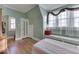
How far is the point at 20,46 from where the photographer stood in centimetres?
151

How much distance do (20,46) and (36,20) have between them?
0.50 m

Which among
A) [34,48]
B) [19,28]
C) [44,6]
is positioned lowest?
[34,48]

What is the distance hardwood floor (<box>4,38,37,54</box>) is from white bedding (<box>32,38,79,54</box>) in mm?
84

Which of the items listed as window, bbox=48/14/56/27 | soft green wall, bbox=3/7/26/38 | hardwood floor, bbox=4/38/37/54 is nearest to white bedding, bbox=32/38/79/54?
hardwood floor, bbox=4/38/37/54

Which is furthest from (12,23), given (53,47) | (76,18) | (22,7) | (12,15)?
(76,18)

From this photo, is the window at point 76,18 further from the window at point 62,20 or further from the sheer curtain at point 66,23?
the window at point 62,20

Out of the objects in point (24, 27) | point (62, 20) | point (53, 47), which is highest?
point (62, 20)

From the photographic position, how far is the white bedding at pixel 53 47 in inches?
55.0

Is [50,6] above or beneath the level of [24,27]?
above

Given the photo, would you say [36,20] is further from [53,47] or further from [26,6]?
[53,47]
